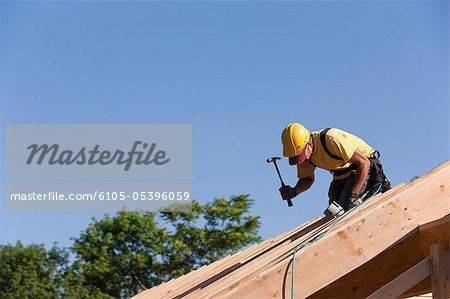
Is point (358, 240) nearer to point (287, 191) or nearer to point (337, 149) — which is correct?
point (337, 149)

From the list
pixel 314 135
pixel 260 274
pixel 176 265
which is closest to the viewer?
pixel 260 274

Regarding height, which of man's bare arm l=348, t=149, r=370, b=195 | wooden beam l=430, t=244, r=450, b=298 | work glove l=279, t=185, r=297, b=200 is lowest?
wooden beam l=430, t=244, r=450, b=298

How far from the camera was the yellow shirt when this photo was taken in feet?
16.9

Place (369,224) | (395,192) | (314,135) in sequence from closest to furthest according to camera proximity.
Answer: (369,224) < (395,192) < (314,135)

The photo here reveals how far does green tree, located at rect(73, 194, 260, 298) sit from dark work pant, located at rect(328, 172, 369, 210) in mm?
21696

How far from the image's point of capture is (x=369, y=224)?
158 inches

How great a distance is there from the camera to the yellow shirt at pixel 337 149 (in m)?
5.16

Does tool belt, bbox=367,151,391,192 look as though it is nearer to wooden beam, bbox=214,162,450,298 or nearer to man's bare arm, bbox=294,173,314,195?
man's bare arm, bbox=294,173,314,195

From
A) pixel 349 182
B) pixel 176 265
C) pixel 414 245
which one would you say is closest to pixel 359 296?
pixel 414 245

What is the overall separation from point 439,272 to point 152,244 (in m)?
25.2

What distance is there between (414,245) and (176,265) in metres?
24.2

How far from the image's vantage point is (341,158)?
534cm

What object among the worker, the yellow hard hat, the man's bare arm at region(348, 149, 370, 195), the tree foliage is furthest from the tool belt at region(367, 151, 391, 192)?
the tree foliage

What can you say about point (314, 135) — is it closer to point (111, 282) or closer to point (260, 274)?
point (260, 274)
